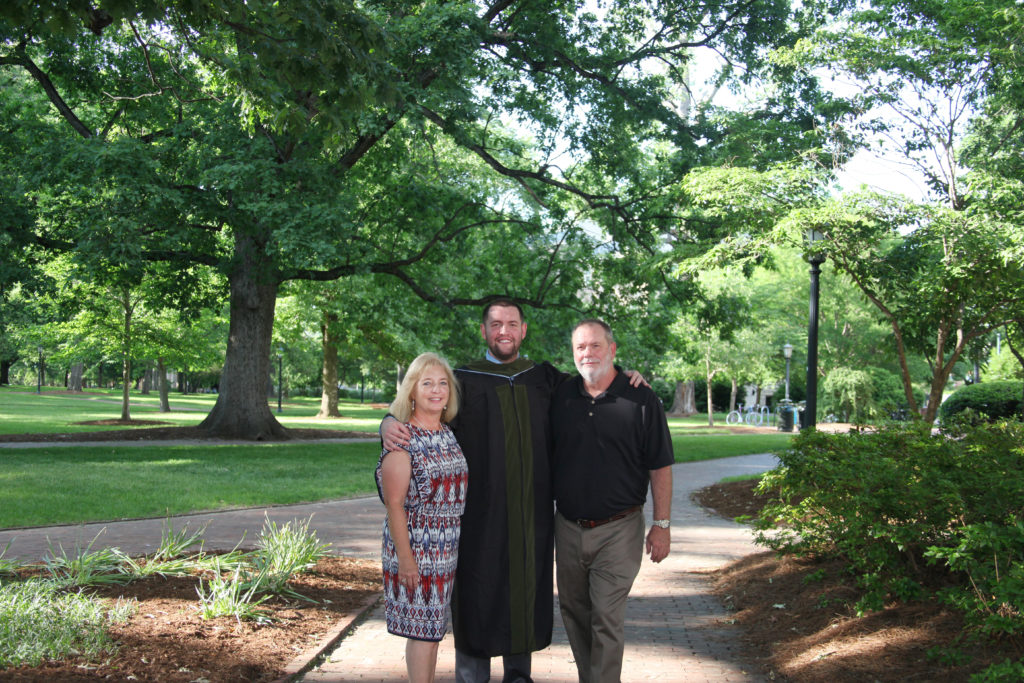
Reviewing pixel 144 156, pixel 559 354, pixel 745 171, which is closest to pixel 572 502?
pixel 745 171

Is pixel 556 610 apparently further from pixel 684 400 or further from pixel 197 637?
Result: pixel 684 400

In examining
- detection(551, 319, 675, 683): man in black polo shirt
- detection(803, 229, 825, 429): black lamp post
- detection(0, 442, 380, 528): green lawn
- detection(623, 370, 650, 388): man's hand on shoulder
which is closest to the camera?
detection(551, 319, 675, 683): man in black polo shirt

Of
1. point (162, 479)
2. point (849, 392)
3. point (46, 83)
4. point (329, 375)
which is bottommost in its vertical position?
point (162, 479)

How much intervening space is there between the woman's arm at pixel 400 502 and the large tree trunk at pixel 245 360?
1837cm

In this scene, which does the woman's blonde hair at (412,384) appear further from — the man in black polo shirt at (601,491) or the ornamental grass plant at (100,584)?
the ornamental grass plant at (100,584)

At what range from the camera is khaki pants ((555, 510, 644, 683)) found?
4.42 meters

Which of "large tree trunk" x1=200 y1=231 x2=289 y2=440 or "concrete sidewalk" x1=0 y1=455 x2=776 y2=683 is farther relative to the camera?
"large tree trunk" x1=200 y1=231 x2=289 y2=440

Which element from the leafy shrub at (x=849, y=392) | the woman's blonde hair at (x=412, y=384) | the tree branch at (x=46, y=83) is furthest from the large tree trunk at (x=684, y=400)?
the woman's blonde hair at (x=412, y=384)

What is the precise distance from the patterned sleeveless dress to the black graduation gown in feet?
0.80

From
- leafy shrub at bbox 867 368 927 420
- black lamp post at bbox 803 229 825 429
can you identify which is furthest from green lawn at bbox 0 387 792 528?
leafy shrub at bbox 867 368 927 420

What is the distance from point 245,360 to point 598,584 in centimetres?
1887

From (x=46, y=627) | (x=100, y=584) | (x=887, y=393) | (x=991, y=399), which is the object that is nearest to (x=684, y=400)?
(x=887, y=393)

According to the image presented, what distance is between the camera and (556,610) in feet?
22.8

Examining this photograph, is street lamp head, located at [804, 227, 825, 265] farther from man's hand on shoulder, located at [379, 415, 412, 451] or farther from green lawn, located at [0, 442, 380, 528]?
man's hand on shoulder, located at [379, 415, 412, 451]
